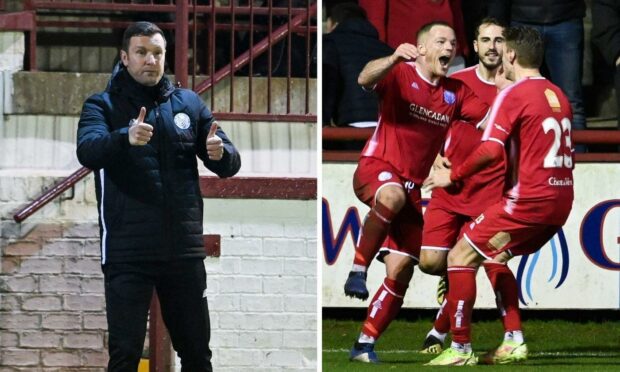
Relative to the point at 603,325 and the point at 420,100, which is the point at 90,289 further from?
the point at 603,325

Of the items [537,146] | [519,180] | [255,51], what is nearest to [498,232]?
[519,180]

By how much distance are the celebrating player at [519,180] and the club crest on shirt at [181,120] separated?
3.30 ft

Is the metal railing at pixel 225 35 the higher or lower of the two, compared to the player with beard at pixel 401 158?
higher

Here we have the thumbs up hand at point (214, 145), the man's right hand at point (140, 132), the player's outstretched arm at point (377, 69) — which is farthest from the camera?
the player's outstretched arm at point (377, 69)

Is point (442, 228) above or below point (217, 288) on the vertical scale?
above

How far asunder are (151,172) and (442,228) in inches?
59.1

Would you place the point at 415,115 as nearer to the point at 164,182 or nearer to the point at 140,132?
the point at 164,182

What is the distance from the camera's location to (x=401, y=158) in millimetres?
5500

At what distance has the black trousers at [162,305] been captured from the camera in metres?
4.54

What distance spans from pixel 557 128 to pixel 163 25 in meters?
2.36

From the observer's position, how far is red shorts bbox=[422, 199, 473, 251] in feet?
18.5

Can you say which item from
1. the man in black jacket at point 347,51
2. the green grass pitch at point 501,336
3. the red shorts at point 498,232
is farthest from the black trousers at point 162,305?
the man in black jacket at point 347,51

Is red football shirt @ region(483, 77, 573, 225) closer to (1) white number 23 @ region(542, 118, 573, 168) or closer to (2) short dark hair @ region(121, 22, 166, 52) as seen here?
(1) white number 23 @ region(542, 118, 573, 168)

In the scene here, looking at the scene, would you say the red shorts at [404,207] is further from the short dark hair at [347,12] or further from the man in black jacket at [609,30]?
the man in black jacket at [609,30]
